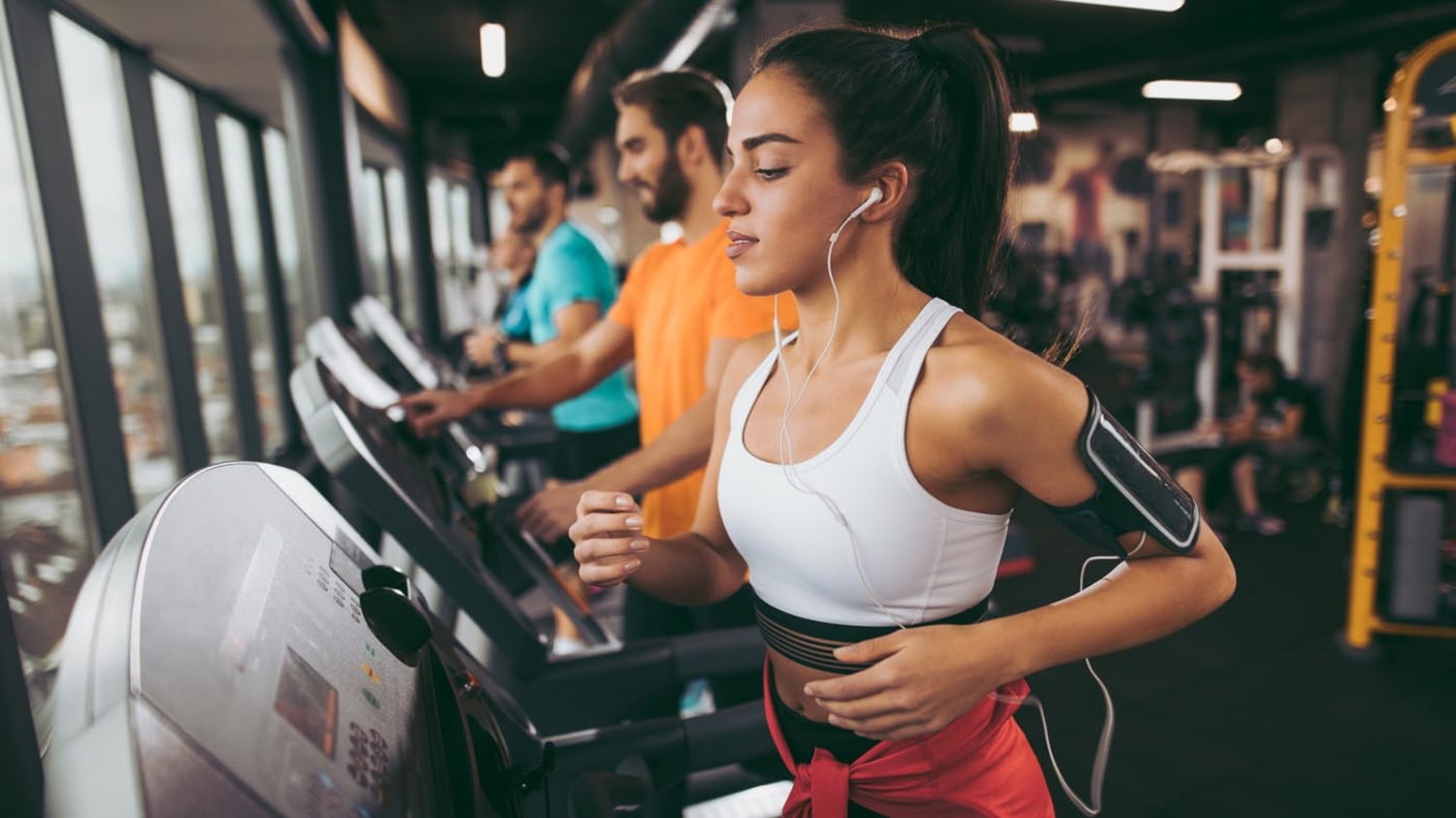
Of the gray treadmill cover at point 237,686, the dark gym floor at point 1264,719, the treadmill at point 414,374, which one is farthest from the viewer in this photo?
the treadmill at point 414,374

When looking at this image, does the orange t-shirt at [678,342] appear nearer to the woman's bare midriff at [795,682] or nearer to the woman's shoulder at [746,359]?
the woman's shoulder at [746,359]

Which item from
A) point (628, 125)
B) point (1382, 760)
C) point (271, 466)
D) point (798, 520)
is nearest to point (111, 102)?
point (628, 125)

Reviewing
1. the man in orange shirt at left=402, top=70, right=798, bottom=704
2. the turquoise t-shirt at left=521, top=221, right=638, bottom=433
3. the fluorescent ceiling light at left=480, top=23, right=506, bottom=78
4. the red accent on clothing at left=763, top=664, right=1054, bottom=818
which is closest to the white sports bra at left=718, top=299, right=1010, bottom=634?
the red accent on clothing at left=763, top=664, right=1054, bottom=818

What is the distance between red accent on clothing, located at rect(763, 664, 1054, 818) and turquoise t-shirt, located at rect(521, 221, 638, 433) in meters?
2.24

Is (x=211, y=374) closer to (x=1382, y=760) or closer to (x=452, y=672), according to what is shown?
(x=452, y=672)

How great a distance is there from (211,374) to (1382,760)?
4.67m

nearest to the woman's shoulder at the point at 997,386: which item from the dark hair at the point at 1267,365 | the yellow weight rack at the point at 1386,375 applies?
the yellow weight rack at the point at 1386,375

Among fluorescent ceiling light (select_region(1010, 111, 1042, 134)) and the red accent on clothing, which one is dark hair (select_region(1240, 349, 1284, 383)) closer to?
fluorescent ceiling light (select_region(1010, 111, 1042, 134))

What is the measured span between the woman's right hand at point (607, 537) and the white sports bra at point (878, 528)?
0.49 ft

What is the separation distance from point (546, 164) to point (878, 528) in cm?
324

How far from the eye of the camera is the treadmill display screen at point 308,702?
0.52 meters

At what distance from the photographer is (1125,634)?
33.4 inches

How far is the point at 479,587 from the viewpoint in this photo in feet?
4.21

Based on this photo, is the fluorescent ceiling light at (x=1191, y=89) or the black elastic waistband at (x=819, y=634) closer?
the black elastic waistband at (x=819, y=634)
